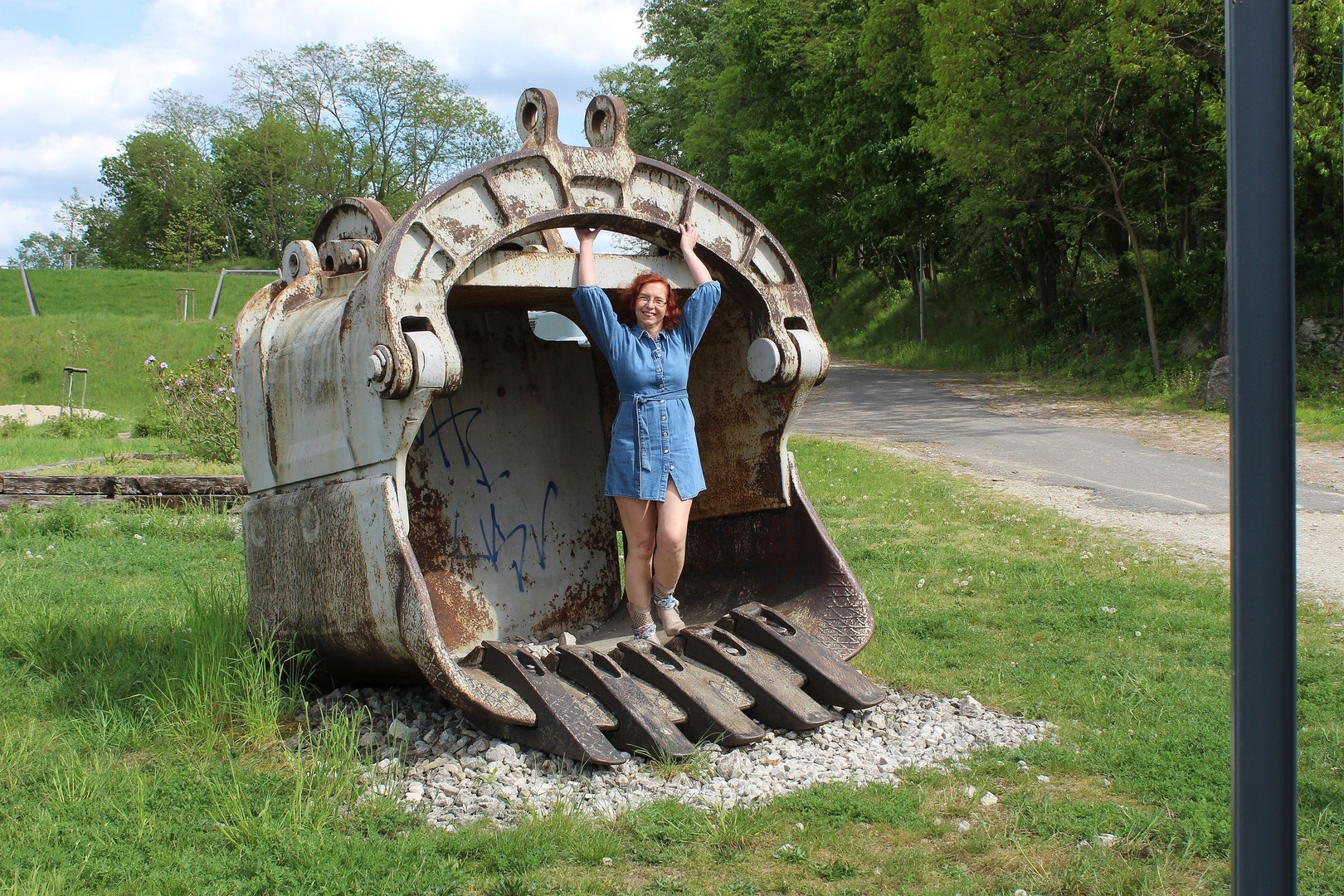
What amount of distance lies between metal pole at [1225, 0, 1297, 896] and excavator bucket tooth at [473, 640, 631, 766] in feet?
7.88

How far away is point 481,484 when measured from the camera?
534 cm

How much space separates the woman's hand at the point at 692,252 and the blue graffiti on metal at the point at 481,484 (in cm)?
161

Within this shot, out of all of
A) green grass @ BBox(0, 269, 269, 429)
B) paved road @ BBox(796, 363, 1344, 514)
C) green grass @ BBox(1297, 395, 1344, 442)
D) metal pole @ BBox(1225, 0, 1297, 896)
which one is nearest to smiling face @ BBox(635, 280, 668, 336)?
metal pole @ BBox(1225, 0, 1297, 896)

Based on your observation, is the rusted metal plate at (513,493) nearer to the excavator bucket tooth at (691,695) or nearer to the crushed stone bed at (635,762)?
the crushed stone bed at (635,762)

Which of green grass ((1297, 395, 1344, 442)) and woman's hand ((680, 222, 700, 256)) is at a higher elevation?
woman's hand ((680, 222, 700, 256))

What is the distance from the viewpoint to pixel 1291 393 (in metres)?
1.41

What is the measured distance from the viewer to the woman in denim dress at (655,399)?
4.30 meters

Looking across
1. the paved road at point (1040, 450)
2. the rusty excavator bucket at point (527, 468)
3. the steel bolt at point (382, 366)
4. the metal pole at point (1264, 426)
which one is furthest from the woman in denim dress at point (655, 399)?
the paved road at point (1040, 450)

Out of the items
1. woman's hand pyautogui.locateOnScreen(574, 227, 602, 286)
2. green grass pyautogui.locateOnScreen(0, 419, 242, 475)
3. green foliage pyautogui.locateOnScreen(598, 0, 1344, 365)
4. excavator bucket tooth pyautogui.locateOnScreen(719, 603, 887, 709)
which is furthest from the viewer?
green foliage pyautogui.locateOnScreen(598, 0, 1344, 365)

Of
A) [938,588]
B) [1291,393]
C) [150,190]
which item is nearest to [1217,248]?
[938,588]

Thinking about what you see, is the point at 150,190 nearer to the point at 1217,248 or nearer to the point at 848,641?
the point at 1217,248

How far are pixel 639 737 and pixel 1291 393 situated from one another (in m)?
2.71

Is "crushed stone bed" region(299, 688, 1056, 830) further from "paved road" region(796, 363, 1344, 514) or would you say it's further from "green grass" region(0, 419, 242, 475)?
"green grass" region(0, 419, 242, 475)

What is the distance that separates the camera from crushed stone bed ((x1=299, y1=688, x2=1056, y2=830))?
3424mm
